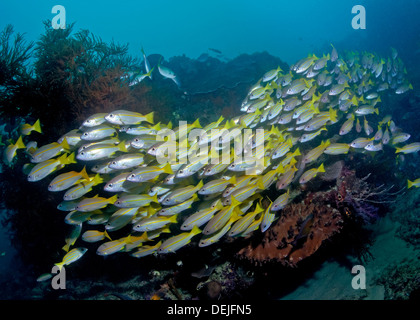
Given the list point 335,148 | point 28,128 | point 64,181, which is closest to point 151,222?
point 64,181

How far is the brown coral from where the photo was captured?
4340 mm

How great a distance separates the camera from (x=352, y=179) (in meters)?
5.17

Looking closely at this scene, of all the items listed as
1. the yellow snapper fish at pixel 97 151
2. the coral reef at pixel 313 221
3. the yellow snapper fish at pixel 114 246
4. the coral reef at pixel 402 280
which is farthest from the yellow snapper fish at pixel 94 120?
the coral reef at pixel 402 280

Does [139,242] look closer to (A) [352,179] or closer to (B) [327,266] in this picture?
(B) [327,266]

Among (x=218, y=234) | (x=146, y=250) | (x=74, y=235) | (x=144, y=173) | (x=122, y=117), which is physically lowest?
(x=146, y=250)

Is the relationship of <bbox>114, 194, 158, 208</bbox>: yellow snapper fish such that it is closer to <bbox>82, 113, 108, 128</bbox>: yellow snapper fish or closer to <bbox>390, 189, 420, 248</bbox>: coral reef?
<bbox>82, 113, 108, 128</bbox>: yellow snapper fish

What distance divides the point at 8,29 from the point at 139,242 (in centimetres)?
959

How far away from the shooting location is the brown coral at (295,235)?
14.2ft

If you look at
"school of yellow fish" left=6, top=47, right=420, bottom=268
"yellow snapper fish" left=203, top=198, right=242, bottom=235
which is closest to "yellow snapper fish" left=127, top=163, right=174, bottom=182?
"school of yellow fish" left=6, top=47, right=420, bottom=268

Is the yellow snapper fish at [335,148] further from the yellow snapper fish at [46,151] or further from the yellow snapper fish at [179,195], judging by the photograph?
the yellow snapper fish at [46,151]

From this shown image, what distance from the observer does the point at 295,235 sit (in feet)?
14.5

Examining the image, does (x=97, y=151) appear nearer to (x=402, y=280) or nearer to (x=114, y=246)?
(x=114, y=246)
